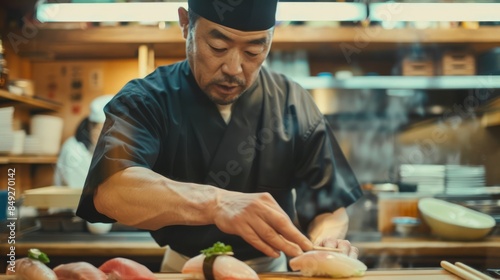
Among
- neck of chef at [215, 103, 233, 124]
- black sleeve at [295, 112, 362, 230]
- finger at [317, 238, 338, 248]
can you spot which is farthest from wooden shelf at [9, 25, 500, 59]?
finger at [317, 238, 338, 248]

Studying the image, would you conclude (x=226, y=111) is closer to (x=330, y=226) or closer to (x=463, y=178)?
(x=330, y=226)

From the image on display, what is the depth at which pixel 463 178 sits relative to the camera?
2.62 metres

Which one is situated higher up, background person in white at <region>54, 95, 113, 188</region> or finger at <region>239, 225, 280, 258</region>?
background person in white at <region>54, 95, 113, 188</region>

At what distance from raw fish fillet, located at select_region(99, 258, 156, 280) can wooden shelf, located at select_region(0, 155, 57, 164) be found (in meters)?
0.34

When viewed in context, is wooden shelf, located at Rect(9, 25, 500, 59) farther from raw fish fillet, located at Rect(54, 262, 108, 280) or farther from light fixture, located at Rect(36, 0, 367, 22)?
raw fish fillet, located at Rect(54, 262, 108, 280)

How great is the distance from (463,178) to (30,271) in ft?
7.29

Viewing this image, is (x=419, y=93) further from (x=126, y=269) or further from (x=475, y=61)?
(x=126, y=269)

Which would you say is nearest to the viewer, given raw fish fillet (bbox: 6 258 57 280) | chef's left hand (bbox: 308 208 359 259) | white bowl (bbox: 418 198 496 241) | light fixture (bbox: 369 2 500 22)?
raw fish fillet (bbox: 6 258 57 280)

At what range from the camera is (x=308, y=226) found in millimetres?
1517

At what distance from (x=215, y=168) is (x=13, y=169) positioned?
53cm

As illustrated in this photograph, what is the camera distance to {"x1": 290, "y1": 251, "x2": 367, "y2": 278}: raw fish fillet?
121 centimetres

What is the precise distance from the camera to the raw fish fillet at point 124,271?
1.22 m

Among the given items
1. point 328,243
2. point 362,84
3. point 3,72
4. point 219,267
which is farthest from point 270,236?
point 362,84

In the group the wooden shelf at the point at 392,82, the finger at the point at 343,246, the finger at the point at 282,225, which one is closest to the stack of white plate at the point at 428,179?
the wooden shelf at the point at 392,82
